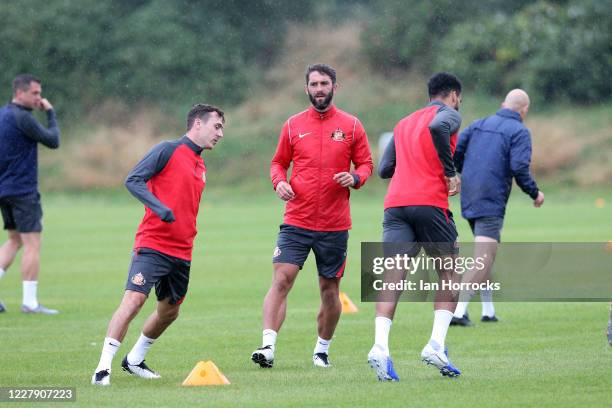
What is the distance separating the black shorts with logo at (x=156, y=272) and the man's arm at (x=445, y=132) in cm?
205

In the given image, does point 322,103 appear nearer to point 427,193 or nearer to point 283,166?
point 283,166

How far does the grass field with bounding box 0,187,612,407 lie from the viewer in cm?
838

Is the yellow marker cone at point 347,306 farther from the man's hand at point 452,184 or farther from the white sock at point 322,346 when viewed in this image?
the man's hand at point 452,184

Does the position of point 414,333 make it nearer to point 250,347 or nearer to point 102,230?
point 250,347

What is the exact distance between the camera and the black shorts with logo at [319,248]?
1001 centimetres

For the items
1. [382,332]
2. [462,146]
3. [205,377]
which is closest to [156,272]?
[205,377]

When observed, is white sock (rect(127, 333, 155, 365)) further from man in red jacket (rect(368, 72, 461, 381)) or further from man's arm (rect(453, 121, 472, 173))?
man's arm (rect(453, 121, 472, 173))

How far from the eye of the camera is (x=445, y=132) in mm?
9172

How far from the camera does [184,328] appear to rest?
12.7 meters

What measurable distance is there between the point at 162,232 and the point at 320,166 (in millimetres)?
1511

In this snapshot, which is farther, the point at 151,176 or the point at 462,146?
the point at 462,146

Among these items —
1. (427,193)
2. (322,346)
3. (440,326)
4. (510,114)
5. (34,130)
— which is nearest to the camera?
(440,326)

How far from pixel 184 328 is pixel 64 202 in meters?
31.5

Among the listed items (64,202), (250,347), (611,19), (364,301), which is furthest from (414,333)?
(611,19)
